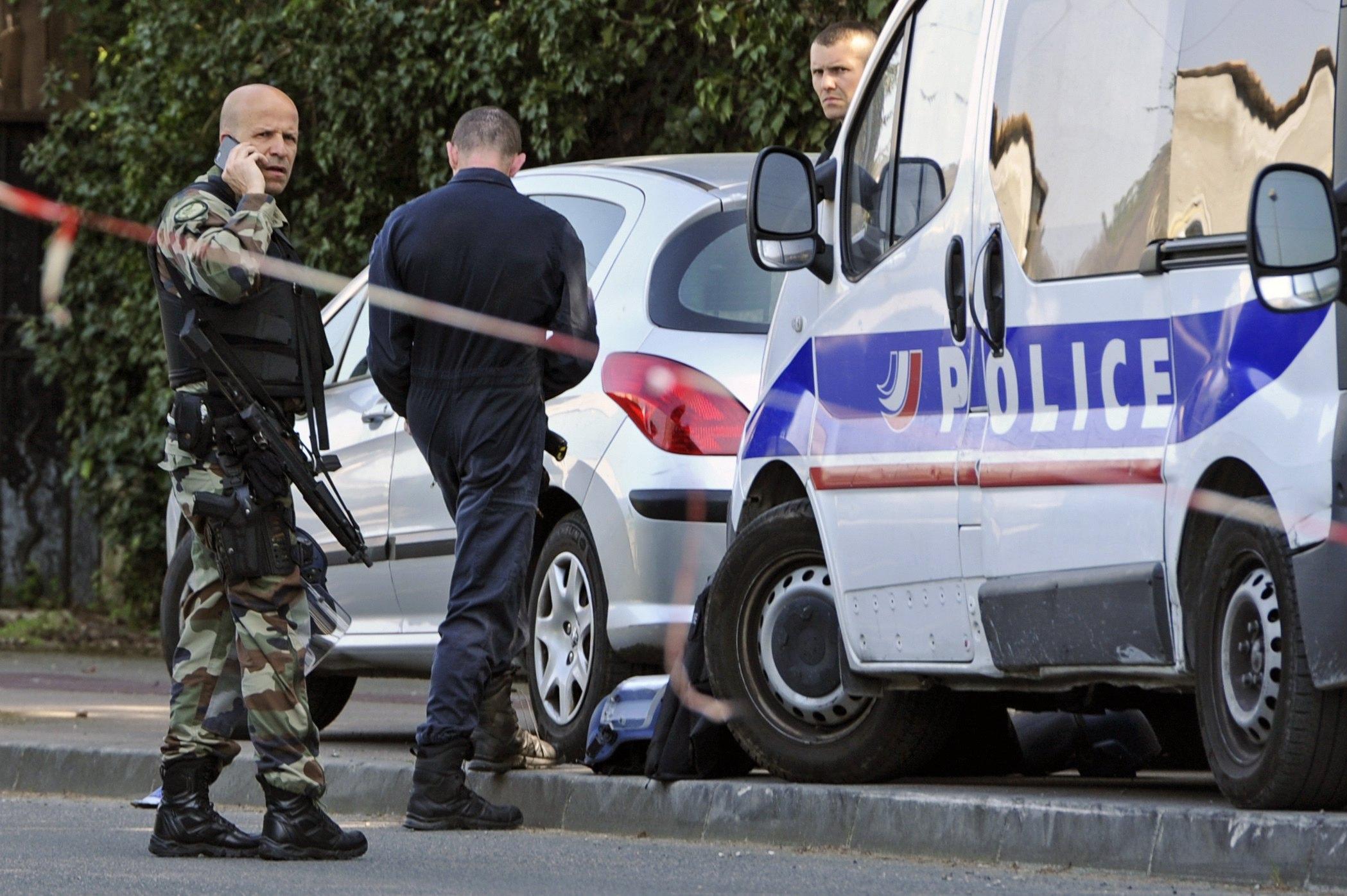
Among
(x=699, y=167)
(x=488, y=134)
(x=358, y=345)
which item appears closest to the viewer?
(x=488, y=134)

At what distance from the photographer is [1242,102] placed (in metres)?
5.00

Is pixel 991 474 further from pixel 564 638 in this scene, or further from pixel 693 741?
pixel 564 638

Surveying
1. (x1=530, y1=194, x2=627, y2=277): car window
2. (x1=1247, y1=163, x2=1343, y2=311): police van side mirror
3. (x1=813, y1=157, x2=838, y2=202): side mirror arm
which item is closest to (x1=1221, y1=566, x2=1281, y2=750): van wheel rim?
(x1=1247, y1=163, x2=1343, y2=311): police van side mirror

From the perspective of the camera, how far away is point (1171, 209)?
5.17 m

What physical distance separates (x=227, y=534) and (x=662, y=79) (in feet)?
22.4

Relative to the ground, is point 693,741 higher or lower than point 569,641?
lower

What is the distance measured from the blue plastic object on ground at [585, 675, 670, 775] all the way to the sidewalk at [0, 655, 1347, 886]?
95mm

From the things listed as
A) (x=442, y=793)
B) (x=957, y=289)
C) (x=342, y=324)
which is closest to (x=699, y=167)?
(x=342, y=324)

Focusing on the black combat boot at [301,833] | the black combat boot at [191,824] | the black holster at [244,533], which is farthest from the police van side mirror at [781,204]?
the black combat boot at [191,824]

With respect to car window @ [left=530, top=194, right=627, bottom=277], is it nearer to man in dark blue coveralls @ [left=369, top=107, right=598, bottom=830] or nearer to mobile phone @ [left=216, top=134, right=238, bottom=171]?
man in dark blue coveralls @ [left=369, top=107, right=598, bottom=830]

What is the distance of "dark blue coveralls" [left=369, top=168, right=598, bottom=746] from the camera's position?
6379 mm

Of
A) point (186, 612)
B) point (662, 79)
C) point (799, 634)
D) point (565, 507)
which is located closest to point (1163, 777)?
point (799, 634)

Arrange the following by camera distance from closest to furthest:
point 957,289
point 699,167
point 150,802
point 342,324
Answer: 1. point 957,289
2. point 150,802
3. point 699,167
4. point 342,324

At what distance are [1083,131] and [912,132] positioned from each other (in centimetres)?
82
